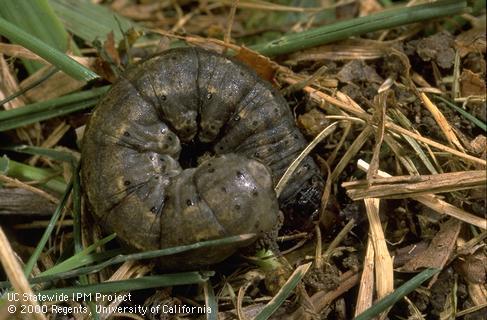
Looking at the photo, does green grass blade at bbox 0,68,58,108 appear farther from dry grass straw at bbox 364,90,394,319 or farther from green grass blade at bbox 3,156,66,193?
dry grass straw at bbox 364,90,394,319

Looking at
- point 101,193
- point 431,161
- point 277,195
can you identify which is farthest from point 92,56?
point 431,161

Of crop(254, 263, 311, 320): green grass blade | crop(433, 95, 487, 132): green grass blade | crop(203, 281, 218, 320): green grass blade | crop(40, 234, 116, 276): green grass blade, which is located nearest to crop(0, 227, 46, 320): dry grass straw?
crop(40, 234, 116, 276): green grass blade

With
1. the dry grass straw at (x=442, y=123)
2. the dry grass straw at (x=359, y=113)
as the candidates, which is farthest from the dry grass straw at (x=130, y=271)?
the dry grass straw at (x=442, y=123)

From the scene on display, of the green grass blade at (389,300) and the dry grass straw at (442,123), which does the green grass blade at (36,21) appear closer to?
the dry grass straw at (442,123)

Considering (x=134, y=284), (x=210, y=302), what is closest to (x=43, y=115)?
(x=134, y=284)

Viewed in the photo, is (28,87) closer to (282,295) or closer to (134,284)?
(134,284)

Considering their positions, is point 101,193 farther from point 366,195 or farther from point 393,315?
point 393,315
